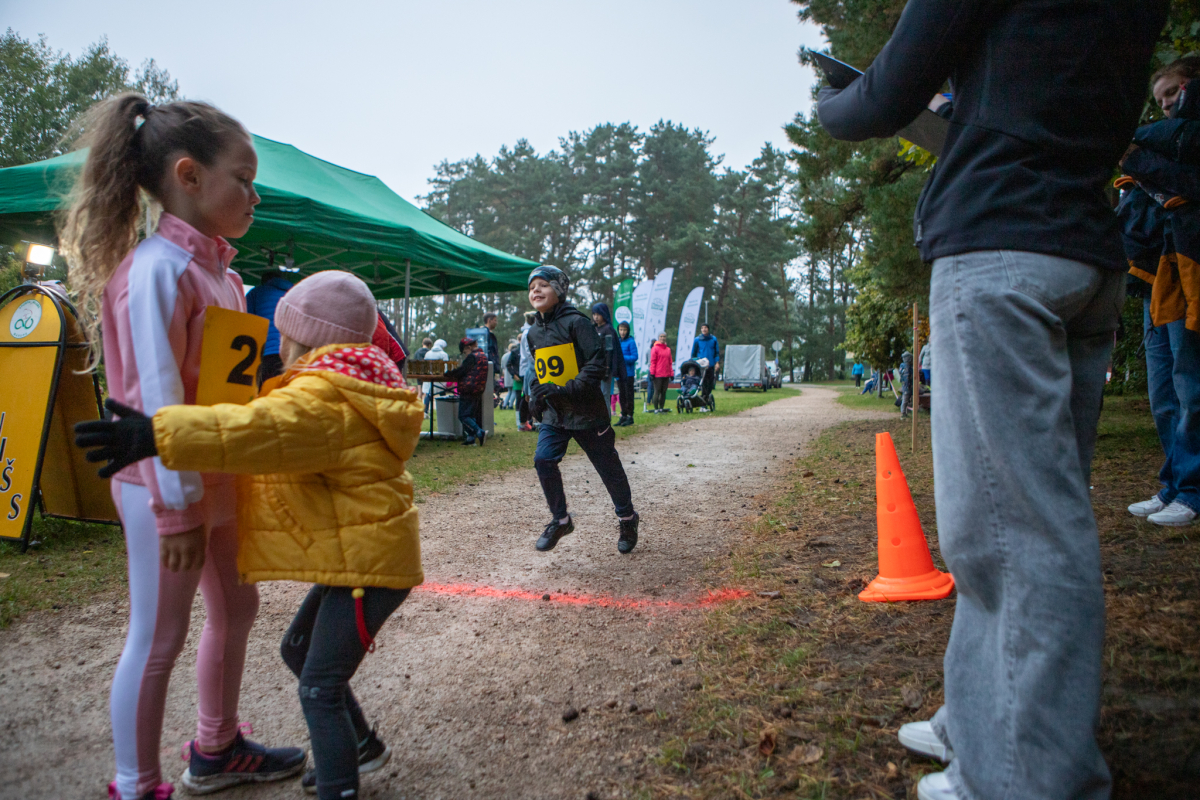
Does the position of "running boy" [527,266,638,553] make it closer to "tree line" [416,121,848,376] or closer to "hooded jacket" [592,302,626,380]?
"hooded jacket" [592,302,626,380]

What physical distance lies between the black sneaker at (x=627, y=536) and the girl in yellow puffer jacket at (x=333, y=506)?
9.03ft

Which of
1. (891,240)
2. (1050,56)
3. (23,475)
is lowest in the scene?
(23,475)

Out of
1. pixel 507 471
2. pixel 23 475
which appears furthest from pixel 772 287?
pixel 23 475

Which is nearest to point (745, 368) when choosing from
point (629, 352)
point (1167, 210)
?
point (629, 352)

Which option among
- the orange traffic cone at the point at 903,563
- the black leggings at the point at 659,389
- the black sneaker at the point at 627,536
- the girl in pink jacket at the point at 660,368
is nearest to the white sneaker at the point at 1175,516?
the orange traffic cone at the point at 903,563

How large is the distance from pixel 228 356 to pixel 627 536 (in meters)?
3.04

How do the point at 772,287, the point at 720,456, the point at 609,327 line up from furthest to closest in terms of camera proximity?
the point at 772,287 < the point at 609,327 < the point at 720,456

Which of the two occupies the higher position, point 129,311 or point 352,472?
point 129,311

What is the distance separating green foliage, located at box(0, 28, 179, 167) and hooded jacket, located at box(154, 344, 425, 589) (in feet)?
150

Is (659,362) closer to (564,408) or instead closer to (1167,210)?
(564,408)

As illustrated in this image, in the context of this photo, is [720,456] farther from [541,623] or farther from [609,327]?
[541,623]

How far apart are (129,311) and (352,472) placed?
67 centimetres

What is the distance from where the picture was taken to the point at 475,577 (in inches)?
159

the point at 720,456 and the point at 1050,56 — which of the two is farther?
the point at 720,456
